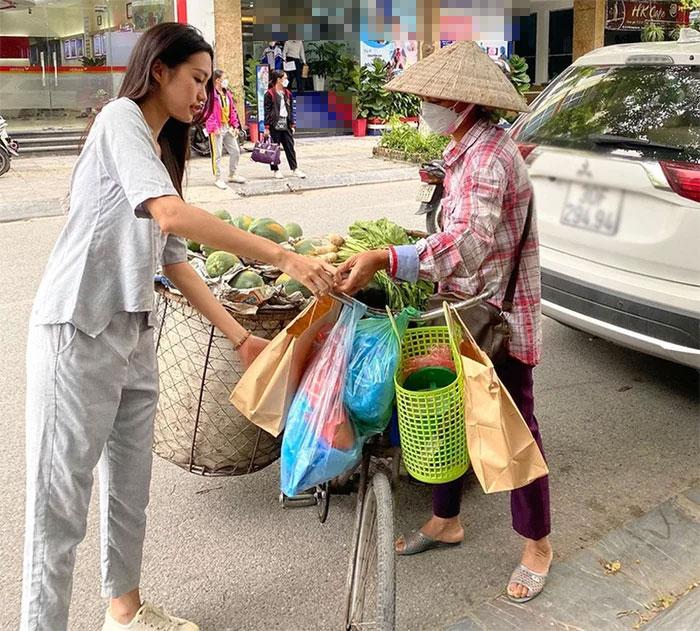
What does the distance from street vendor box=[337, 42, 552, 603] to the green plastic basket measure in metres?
0.29

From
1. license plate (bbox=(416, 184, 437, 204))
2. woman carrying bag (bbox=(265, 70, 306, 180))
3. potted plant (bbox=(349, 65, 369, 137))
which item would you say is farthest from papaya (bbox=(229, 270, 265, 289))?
potted plant (bbox=(349, 65, 369, 137))

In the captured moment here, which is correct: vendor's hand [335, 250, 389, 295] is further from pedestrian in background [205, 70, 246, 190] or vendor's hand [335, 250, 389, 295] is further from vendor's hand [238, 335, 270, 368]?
pedestrian in background [205, 70, 246, 190]

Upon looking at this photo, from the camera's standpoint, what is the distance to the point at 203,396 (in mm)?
2729

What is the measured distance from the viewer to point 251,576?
284 cm

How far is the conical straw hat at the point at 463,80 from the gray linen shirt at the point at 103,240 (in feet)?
3.03

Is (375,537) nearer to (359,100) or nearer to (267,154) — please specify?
(267,154)

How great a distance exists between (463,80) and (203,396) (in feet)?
4.41

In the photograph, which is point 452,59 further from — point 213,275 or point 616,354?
point 616,354

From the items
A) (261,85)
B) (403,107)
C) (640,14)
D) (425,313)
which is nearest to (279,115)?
(261,85)

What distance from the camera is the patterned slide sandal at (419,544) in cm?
294

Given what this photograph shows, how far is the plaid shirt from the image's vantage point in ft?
7.60

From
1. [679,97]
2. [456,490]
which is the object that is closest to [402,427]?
[456,490]

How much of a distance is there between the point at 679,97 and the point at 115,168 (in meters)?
2.99

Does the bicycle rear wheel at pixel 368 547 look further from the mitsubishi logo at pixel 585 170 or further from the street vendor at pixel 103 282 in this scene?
the mitsubishi logo at pixel 585 170
